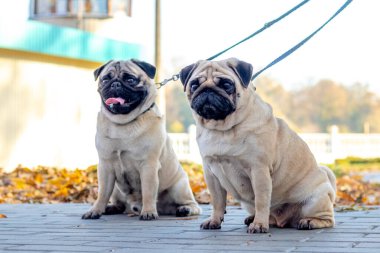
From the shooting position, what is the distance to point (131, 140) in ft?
21.5

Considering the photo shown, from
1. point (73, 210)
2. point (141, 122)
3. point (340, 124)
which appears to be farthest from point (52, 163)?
point (340, 124)

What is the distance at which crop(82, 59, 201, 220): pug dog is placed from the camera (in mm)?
6539

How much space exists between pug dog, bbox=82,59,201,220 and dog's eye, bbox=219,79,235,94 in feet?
4.93

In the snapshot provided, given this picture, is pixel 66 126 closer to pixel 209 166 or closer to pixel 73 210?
pixel 73 210

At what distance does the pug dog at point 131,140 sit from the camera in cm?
654

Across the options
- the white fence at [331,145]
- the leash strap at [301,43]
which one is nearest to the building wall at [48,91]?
the white fence at [331,145]

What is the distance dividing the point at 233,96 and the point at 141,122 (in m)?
1.58

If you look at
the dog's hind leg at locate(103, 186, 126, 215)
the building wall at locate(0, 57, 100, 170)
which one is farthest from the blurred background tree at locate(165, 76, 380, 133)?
the dog's hind leg at locate(103, 186, 126, 215)

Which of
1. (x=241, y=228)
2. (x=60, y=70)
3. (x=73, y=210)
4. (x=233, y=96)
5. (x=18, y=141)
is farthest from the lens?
(x=60, y=70)

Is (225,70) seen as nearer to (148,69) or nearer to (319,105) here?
(148,69)

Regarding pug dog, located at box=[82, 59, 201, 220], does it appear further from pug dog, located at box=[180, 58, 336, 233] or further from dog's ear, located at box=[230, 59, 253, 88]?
dog's ear, located at box=[230, 59, 253, 88]

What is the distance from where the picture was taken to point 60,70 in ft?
58.4

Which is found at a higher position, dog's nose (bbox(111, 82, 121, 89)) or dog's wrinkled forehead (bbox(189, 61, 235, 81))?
dog's nose (bbox(111, 82, 121, 89))

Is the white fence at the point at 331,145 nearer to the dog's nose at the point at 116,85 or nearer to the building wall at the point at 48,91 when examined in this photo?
the building wall at the point at 48,91
